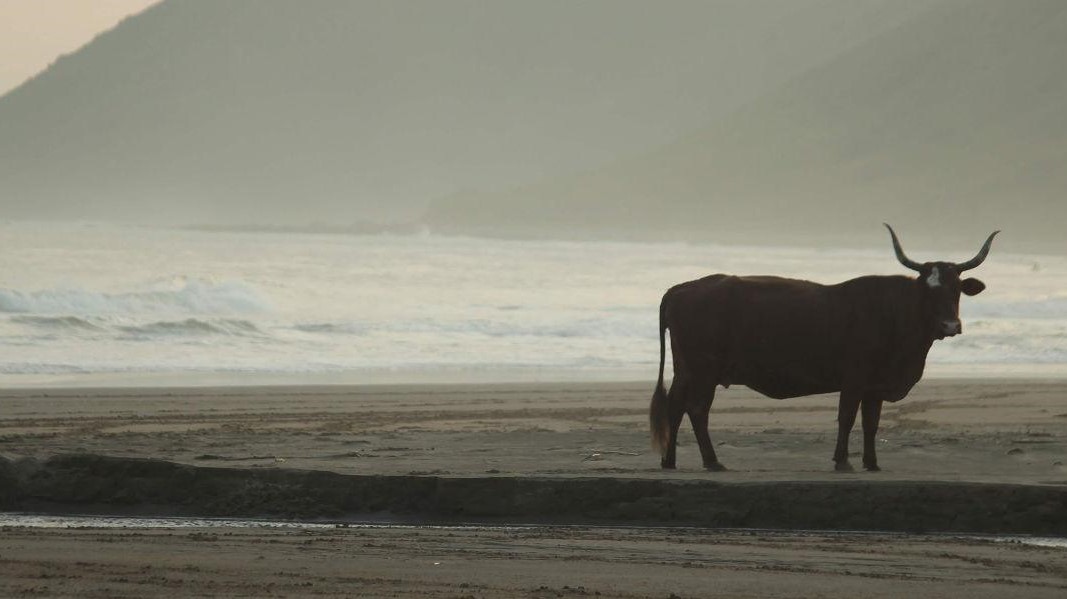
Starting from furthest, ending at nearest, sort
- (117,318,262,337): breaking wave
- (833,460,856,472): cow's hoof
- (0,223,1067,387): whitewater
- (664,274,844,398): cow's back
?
(117,318,262,337): breaking wave < (0,223,1067,387): whitewater < (664,274,844,398): cow's back < (833,460,856,472): cow's hoof

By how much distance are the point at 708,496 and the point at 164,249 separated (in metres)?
75.3

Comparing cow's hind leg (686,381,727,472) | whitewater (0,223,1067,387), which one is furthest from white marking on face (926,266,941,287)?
whitewater (0,223,1067,387)

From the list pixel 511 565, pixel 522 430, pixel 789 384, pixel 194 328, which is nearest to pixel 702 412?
pixel 789 384

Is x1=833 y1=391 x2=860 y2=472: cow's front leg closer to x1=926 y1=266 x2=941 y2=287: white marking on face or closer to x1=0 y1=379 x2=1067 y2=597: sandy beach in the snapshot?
x1=0 y1=379 x2=1067 y2=597: sandy beach

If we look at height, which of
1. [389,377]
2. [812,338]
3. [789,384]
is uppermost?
[389,377]

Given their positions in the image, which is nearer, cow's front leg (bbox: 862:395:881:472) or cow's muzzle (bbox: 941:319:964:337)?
cow's front leg (bbox: 862:395:881:472)

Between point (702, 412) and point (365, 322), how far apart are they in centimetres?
2236

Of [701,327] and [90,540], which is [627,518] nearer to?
[701,327]

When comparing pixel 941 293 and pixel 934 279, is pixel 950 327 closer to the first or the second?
→ pixel 941 293

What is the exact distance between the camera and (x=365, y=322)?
117 ft

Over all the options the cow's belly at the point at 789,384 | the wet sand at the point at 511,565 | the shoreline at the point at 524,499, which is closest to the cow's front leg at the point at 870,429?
the cow's belly at the point at 789,384

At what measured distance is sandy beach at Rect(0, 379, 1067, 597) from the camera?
9.19 metres

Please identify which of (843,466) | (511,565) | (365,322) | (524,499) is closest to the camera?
(511,565)

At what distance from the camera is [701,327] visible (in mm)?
13719
